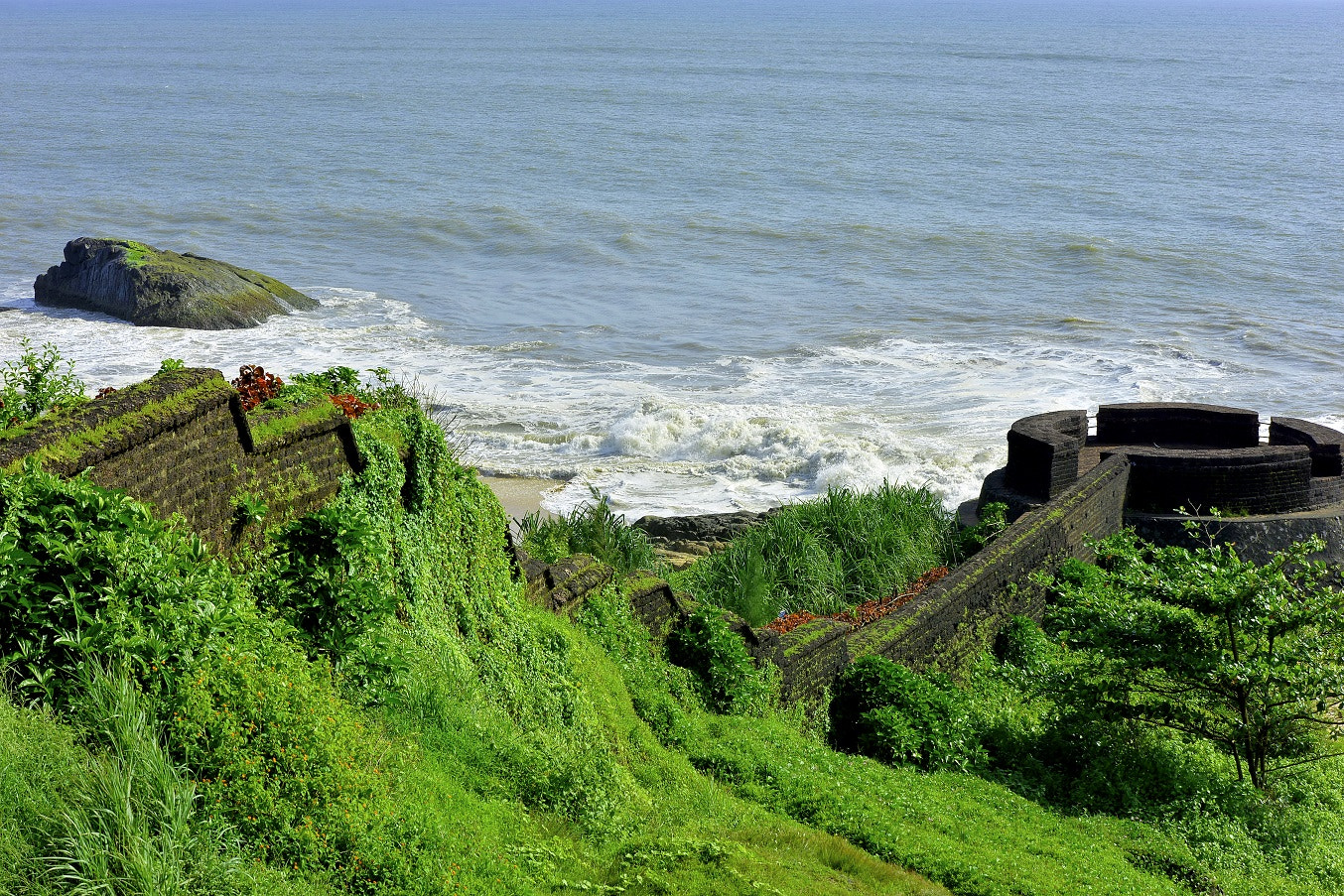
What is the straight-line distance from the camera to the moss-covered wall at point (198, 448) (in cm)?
629

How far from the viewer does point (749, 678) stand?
1134 centimetres

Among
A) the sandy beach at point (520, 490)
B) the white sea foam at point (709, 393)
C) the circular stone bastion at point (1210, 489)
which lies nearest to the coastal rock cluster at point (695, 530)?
the white sea foam at point (709, 393)

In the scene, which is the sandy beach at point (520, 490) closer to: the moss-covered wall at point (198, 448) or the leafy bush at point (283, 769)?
the moss-covered wall at point (198, 448)

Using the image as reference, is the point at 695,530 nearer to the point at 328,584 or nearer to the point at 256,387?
the point at 256,387

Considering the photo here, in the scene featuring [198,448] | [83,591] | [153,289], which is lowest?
[83,591]

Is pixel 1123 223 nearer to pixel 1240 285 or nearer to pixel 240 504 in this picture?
pixel 1240 285

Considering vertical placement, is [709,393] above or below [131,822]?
below

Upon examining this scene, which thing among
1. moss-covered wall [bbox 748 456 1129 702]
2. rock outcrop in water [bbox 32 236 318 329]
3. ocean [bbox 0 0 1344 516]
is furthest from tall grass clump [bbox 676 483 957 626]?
rock outcrop in water [bbox 32 236 318 329]

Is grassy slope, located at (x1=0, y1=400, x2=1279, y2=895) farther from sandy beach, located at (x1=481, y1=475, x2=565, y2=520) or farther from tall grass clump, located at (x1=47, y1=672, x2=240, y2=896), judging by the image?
sandy beach, located at (x1=481, y1=475, x2=565, y2=520)

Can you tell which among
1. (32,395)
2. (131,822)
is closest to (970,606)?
(32,395)

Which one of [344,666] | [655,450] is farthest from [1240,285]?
[344,666]

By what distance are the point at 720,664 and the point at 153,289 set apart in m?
27.4

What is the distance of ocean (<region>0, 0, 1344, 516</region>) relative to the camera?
93.8 feet

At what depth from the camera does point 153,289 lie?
33469 millimetres
